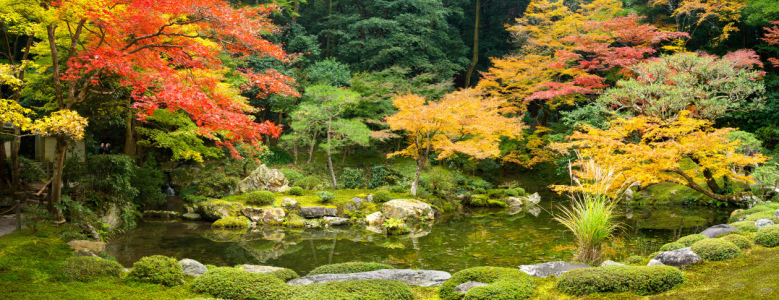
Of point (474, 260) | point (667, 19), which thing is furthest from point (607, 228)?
point (667, 19)

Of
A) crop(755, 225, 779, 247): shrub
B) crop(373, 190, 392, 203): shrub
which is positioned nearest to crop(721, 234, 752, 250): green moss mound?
crop(755, 225, 779, 247): shrub

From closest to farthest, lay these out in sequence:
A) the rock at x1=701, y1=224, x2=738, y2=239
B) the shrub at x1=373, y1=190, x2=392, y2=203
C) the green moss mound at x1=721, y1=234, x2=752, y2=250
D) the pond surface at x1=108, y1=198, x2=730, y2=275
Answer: the green moss mound at x1=721, y1=234, x2=752, y2=250 < the rock at x1=701, y1=224, x2=738, y2=239 < the pond surface at x1=108, y1=198, x2=730, y2=275 < the shrub at x1=373, y1=190, x2=392, y2=203

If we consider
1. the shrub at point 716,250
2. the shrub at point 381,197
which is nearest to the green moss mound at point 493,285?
Answer: the shrub at point 716,250

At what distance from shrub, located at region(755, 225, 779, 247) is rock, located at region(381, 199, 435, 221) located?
8.00 metres

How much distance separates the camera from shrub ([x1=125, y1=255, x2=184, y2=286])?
4.14 m

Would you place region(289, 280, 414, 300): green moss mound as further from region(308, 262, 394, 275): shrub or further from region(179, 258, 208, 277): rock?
region(179, 258, 208, 277): rock

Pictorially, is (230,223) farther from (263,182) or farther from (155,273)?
(155,273)

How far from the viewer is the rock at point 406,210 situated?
39.5 ft

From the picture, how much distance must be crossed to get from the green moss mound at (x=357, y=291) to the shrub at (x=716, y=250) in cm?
335

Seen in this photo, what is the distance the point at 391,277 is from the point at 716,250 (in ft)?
12.1

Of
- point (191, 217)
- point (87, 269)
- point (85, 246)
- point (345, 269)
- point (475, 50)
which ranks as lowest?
point (191, 217)

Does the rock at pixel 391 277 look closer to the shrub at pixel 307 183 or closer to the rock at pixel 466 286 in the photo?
the rock at pixel 466 286

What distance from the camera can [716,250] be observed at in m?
4.54

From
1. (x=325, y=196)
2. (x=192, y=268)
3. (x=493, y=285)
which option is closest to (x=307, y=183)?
(x=325, y=196)
